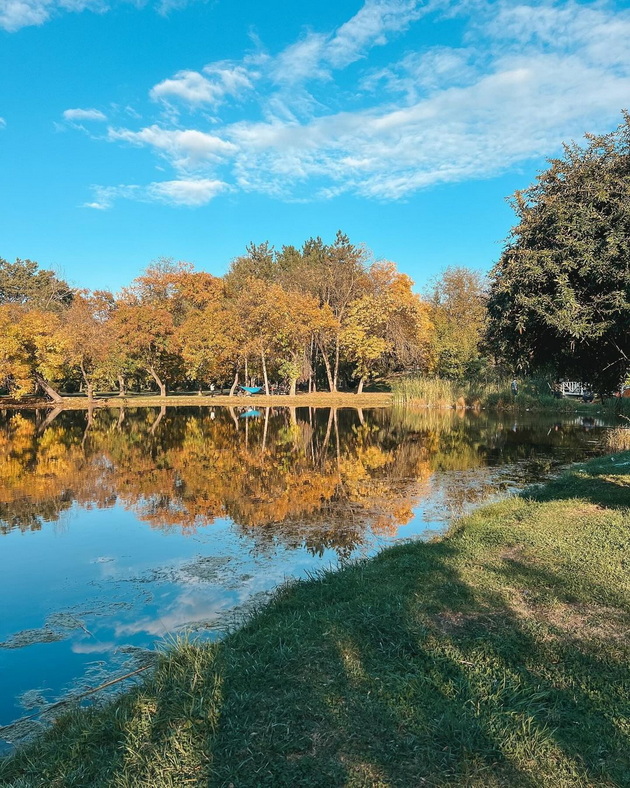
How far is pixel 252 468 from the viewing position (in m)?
15.7

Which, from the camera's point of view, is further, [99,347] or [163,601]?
[99,347]

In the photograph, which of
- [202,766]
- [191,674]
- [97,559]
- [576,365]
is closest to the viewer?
[202,766]

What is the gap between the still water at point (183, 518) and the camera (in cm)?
601

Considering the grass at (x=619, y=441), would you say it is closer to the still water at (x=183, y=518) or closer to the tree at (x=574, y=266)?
the still water at (x=183, y=518)

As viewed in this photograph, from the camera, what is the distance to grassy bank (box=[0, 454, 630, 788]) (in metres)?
3.13

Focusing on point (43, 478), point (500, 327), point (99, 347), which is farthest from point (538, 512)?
point (99, 347)

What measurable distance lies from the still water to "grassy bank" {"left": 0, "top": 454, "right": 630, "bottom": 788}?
4.21 feet

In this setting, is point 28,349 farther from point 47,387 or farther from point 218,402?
point 218,402

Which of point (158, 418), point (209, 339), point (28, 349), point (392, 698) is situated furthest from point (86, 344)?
point (392, 698)

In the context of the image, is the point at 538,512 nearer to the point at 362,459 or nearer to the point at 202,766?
the point at 202,766

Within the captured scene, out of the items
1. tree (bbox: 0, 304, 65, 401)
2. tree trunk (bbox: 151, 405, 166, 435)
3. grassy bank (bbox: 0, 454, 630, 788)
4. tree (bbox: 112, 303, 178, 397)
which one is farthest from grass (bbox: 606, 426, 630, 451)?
tree (bbox: 0, 304, 65, 401)

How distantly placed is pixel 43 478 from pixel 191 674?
1215 cm

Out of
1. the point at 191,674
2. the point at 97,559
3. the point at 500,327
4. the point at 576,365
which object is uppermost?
the point at 500,327

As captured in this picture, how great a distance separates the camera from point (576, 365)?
11172 mm
